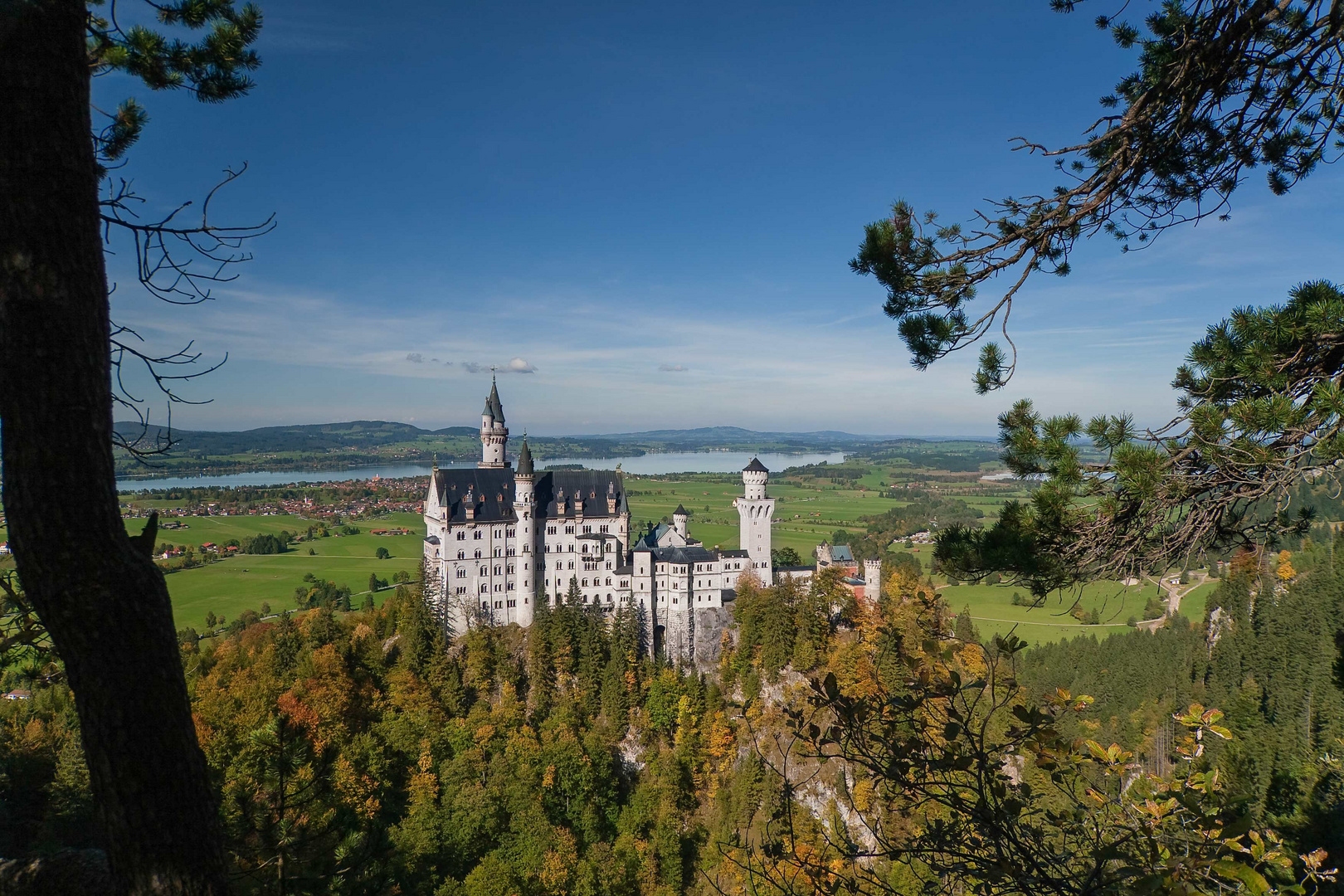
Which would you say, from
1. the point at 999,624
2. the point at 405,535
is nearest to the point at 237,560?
the point at 405,535

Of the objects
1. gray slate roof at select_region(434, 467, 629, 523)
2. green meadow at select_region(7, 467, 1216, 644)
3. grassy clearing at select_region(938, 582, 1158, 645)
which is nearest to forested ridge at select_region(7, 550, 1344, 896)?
gray slate roof at select_region(434, 467, 629, 523)

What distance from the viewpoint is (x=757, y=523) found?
4316 centimetres

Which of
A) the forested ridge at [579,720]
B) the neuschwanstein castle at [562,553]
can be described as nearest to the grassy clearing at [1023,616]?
the forested ridge at [579,720]

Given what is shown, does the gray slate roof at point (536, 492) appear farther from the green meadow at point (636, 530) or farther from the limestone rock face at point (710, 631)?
the green meadow at point (636, 530)

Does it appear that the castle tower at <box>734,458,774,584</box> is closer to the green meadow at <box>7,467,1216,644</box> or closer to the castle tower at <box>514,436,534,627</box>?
the green meadow at <box>7,467,1216,644</box>

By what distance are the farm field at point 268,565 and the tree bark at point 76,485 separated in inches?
2279

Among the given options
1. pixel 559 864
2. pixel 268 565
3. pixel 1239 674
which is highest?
pixel 268 565

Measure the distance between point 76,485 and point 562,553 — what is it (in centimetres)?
3906

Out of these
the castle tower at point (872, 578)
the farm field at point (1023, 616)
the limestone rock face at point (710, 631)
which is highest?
the castle tower at point (872, 578)

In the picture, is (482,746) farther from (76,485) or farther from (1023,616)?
(1023,616)

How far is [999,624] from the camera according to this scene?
60.8 metres

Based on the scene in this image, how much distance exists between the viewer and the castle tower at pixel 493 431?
150 ft

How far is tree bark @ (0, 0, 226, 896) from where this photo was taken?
315cm

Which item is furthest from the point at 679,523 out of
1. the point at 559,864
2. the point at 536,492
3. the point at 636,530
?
the point at 559,864
